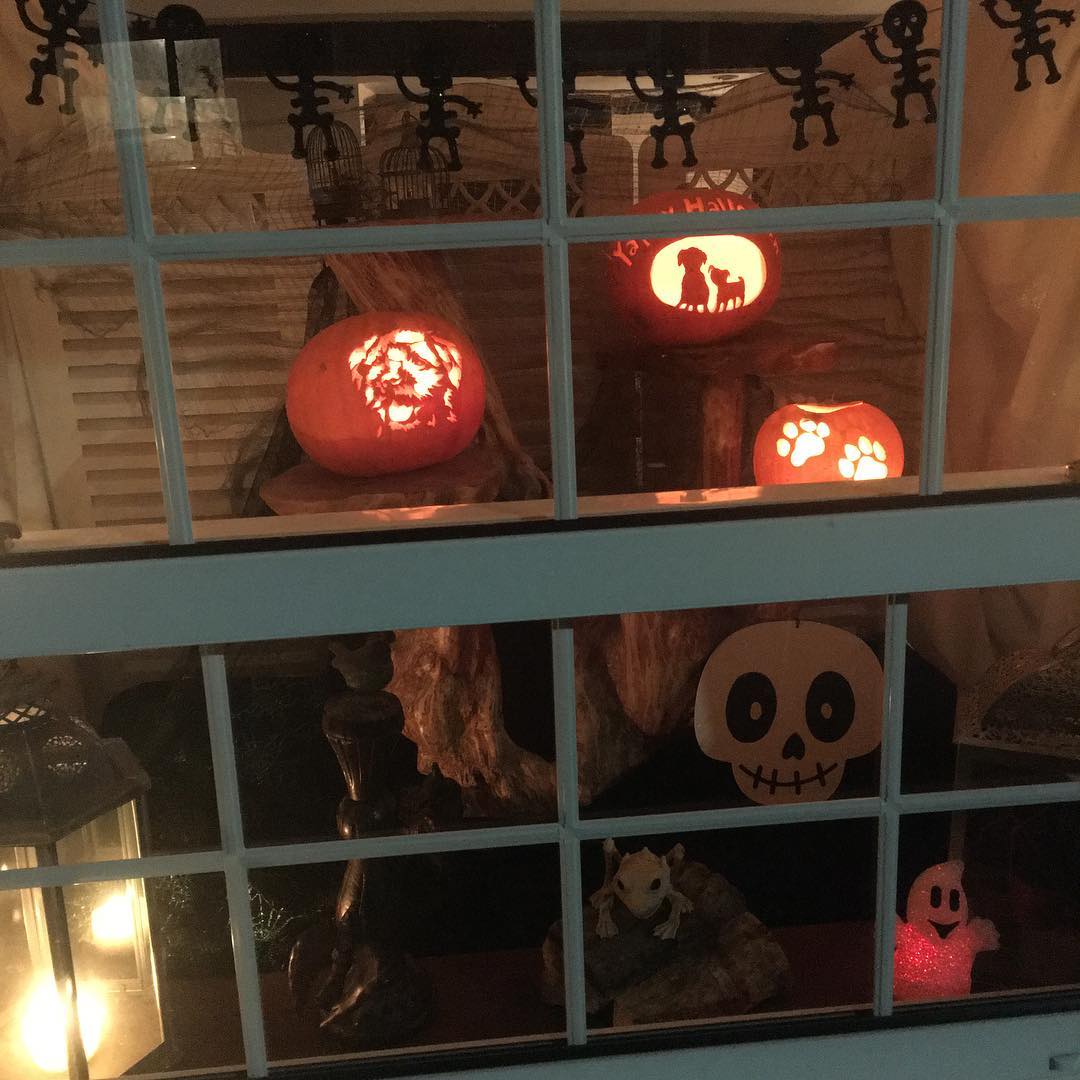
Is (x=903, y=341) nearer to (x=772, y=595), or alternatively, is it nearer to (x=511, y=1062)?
(x=772, y=595)

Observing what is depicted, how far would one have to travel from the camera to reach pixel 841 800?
104 centimetres

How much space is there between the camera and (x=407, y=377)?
1.00 metres

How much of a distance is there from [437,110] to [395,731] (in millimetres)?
611

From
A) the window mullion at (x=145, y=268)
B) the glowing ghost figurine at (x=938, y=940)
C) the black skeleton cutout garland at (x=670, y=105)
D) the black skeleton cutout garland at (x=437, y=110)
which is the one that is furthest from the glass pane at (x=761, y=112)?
the glowing ghost figurine at (x=938, y=940)

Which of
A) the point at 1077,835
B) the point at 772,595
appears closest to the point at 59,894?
the point at 772,595

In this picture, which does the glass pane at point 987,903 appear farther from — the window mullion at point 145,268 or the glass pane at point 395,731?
the window mullion at point 145,268

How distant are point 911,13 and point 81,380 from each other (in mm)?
887

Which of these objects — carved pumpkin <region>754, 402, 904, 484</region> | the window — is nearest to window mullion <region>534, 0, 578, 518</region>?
the window

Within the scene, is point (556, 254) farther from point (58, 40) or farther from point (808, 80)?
point (58, 40)

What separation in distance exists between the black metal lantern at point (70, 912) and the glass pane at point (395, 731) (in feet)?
0.49

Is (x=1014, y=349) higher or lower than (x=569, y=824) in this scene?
higher

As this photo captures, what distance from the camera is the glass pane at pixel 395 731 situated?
1002 mm

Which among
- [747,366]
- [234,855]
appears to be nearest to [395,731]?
[234,855]

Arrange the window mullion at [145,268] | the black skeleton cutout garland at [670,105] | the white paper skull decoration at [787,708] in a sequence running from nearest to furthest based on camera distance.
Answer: the window mullion at [145,268] < the black skeleton cutout garland at [670,105] < the white paper skull decoration at [787,708]
